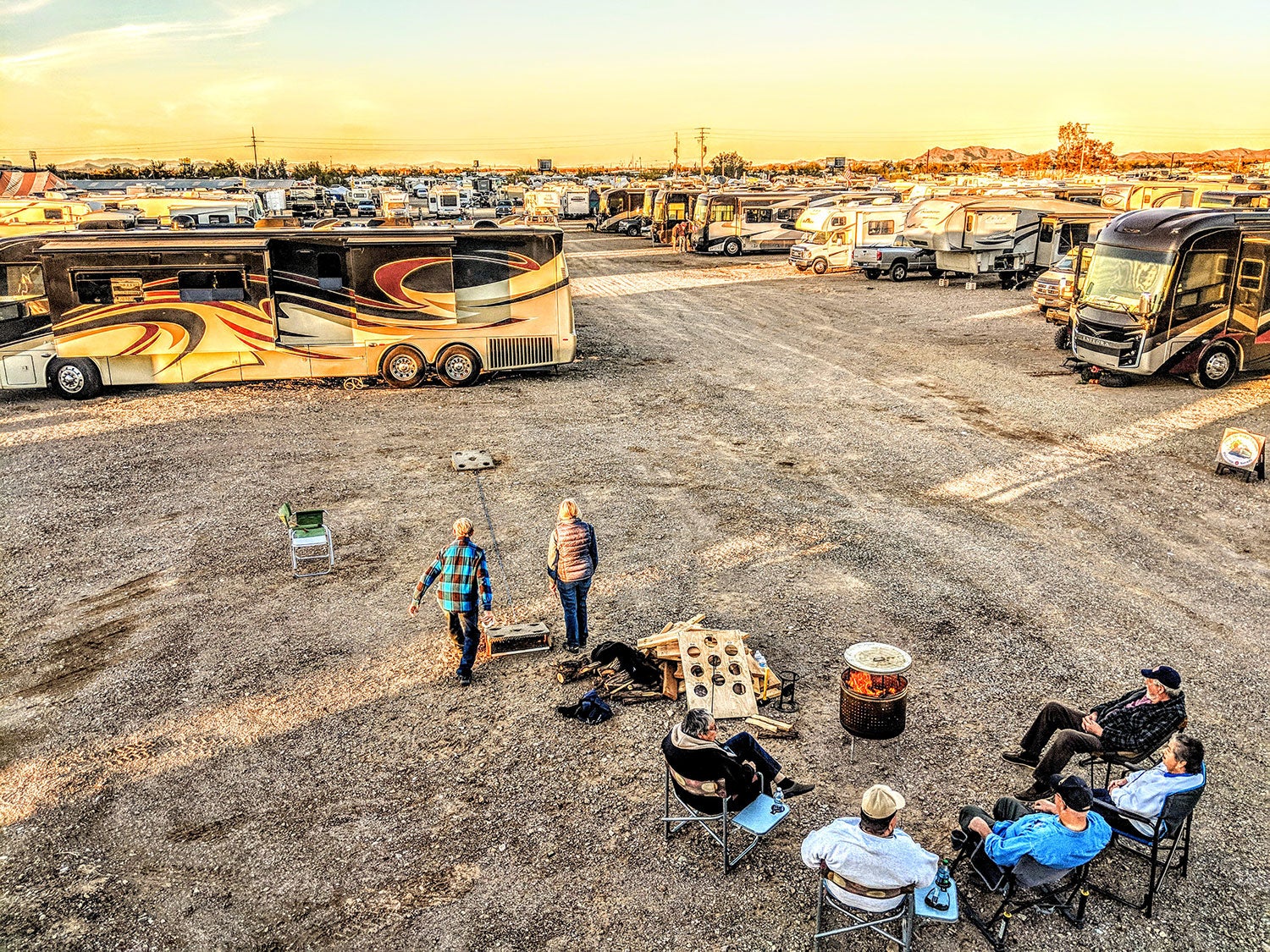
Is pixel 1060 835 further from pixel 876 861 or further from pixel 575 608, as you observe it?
pixel 575 608

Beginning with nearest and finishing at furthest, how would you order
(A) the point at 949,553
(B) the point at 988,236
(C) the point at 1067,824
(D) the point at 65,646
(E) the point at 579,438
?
(C) the point at 1067,824 → (D) the point at 65,646 → (A) the point at 949,553 → (E) the point at 579,438 → (B) the point at 988,236

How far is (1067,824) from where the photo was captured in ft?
17.1

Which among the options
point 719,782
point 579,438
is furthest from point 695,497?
point 719,782

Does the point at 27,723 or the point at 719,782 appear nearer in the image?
the point at 719,782

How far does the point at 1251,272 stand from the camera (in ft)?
57.2

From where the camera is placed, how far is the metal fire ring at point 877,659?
671 centimetres

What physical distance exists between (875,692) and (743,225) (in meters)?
39.1

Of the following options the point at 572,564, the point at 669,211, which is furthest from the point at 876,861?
the point at 669,211

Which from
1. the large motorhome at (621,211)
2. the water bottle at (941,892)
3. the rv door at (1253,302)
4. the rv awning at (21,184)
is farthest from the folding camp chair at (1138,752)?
the large motorhome at (621,211)

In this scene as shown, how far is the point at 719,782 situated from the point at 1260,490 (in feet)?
34.3

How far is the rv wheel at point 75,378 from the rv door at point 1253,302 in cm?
2191

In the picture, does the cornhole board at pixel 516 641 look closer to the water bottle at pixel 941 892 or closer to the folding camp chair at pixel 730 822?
the folding camp chair at pixel 730 822

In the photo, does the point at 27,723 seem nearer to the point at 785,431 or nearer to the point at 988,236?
the point at 785,431

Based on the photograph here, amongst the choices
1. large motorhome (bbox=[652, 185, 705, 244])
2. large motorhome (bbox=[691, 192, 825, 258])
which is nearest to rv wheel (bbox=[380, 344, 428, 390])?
large motorhome (bbox=[691, 192, 825, 258])
